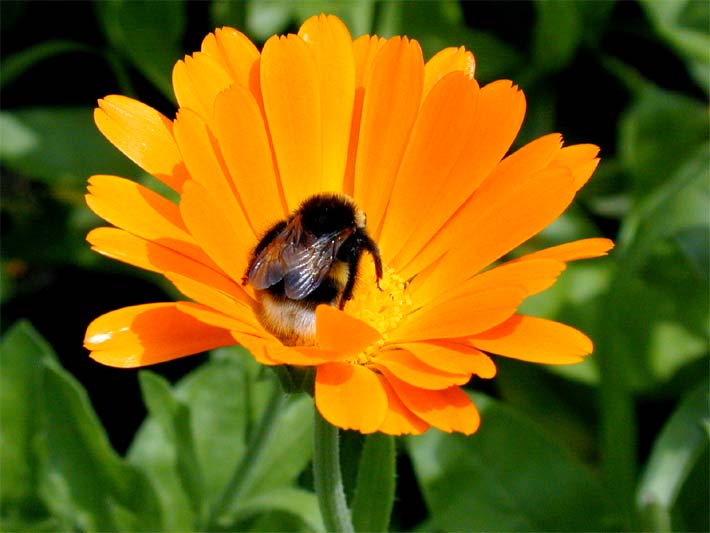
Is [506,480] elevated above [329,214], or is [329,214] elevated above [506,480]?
[329,214]

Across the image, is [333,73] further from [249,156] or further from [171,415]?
[171,415]

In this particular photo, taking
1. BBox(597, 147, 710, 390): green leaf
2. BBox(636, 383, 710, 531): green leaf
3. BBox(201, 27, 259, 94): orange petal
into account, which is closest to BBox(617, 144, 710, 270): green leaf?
BBox(597, 147, 710, 390): green leaf

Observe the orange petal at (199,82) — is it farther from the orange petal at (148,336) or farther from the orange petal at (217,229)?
the orange petal at (148,336)

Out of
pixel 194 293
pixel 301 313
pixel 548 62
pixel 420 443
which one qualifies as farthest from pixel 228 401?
pixel 548 62

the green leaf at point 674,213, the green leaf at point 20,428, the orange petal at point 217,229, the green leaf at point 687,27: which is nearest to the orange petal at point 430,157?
the orange petal at point 217,229

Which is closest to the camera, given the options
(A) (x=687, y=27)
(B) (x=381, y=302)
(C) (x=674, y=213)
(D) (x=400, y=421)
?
(D) (x=400, y=421)

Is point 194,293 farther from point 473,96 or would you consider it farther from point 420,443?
point 420,443

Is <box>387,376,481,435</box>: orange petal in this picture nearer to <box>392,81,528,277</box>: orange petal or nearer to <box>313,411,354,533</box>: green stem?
<box>313,411,354,533</box>: green stem

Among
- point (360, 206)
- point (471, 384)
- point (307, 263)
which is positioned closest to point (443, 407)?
point (307, 263)
